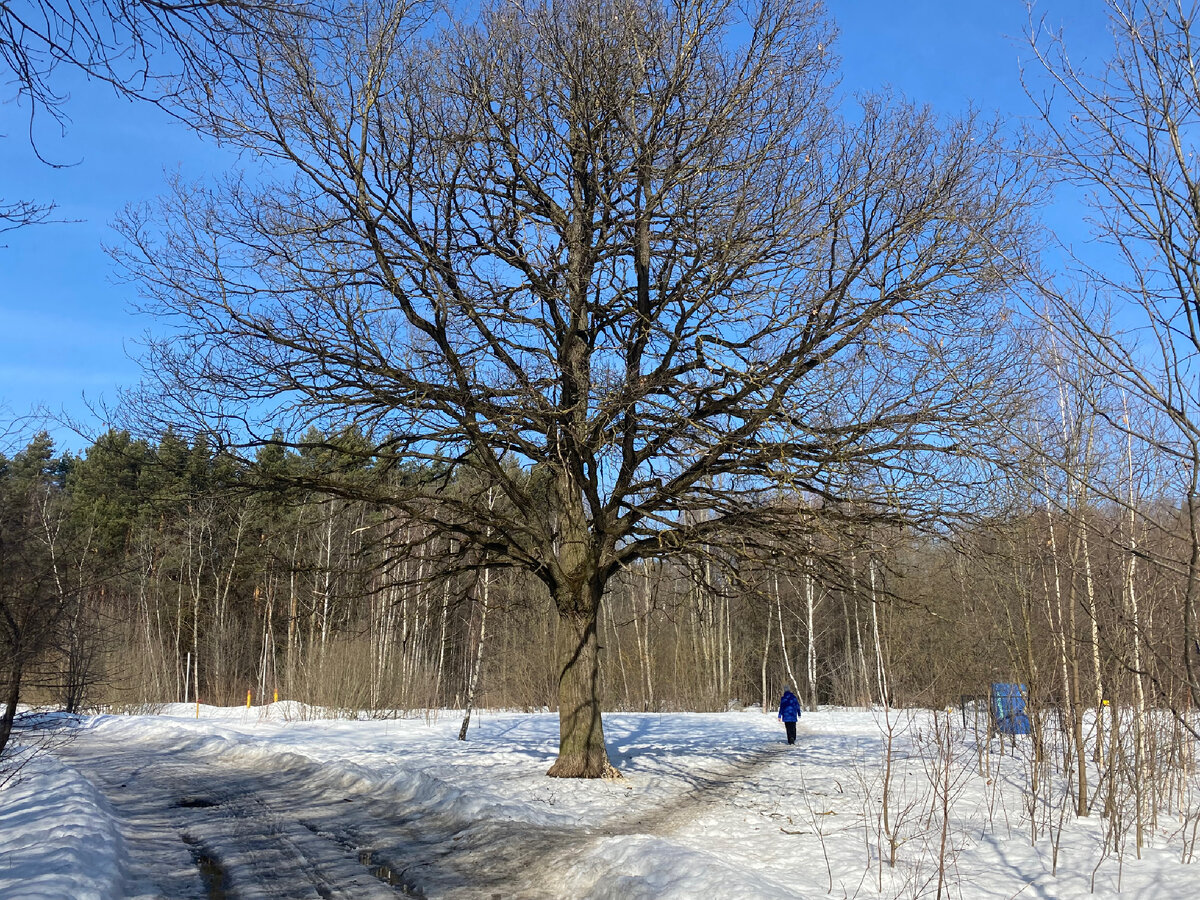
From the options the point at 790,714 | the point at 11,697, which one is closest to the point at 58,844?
the point at 11,697

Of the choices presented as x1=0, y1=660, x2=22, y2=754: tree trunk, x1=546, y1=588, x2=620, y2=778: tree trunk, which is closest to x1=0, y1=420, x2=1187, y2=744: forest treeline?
x1=0, y1=660, x2=22, y2=754: tree trunk

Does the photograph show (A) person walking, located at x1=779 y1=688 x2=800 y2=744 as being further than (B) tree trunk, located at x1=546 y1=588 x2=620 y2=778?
Yes

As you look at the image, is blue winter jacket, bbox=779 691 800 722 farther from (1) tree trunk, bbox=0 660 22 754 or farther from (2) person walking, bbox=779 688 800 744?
(1) tree trunk, bbox=0 660 22 754

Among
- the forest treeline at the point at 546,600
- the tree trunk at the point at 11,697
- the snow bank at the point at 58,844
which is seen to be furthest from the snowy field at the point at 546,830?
the forest treeline at the point at 546,600

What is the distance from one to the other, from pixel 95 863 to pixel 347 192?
7.13 m

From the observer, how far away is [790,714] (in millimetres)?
17656

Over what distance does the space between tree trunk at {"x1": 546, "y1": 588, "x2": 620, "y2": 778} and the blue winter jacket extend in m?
7.30

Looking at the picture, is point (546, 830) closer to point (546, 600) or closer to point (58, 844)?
point (58, 844)

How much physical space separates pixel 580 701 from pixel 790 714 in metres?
7.93

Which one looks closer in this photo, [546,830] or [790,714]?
[546,830]

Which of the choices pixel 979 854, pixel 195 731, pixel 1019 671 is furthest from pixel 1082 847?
pixel 195 731

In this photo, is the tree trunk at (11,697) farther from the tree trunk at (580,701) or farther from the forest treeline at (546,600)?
the tree trunk at (580,701)

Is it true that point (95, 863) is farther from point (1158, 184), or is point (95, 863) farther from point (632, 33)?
point (632, 33)

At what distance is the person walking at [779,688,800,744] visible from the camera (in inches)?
691
